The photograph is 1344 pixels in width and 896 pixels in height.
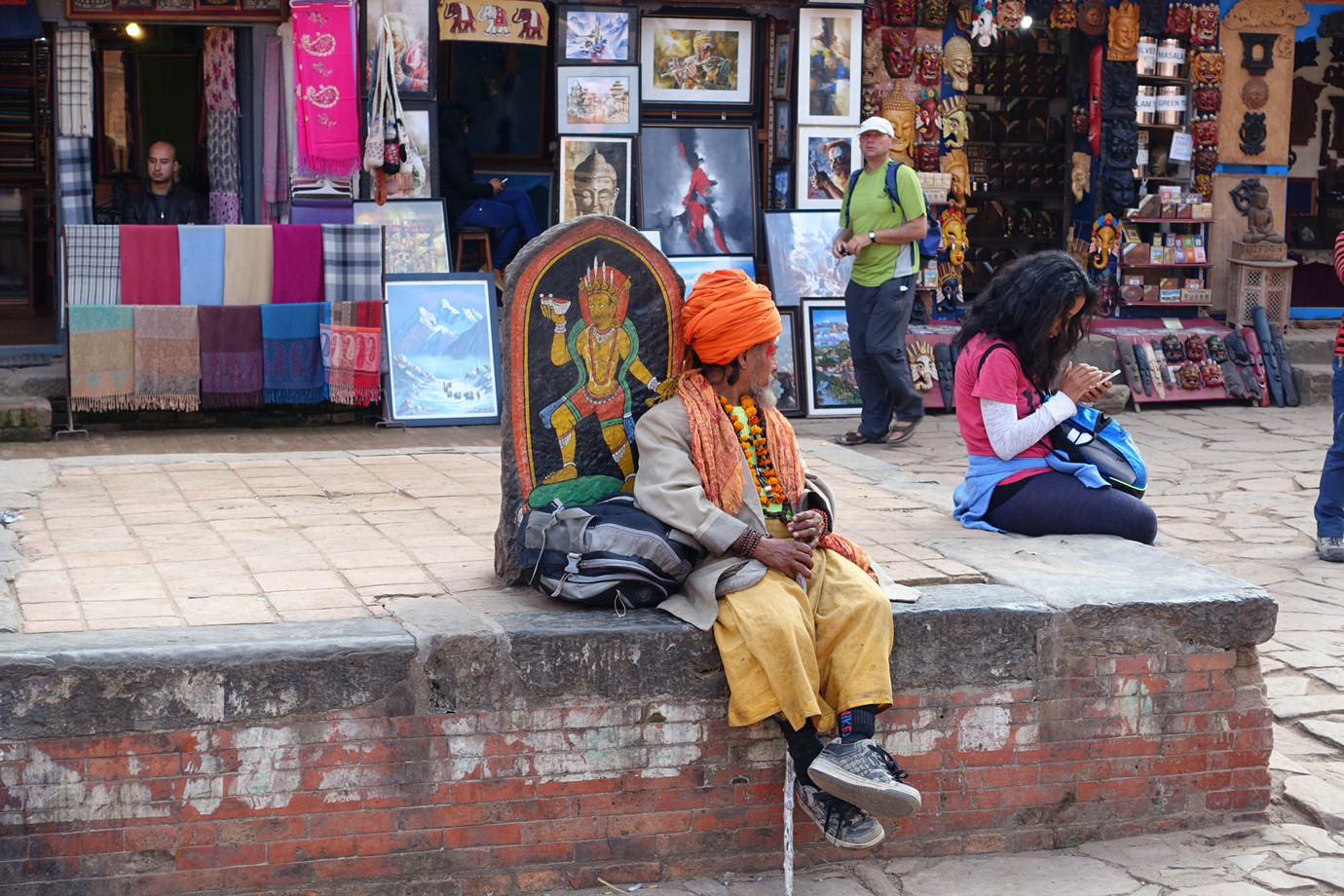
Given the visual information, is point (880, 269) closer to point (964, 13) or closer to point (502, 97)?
point (964, 13)

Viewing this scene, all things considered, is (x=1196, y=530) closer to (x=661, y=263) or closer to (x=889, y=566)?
(x=889, y=566)

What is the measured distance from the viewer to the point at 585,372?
4.26 m

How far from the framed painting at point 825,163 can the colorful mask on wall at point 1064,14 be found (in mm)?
2148

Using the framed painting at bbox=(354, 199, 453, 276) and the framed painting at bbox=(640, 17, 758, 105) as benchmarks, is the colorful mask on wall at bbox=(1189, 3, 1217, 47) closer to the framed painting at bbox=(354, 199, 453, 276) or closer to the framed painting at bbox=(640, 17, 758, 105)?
the framed painting at bbox=(640, 17, 758, 105)

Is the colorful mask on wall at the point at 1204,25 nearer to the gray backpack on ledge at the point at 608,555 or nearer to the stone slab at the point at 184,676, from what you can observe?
the gray backpack on ledge at the point at 608,555

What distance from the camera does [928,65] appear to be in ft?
35.2

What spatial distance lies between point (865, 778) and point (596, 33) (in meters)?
7.19

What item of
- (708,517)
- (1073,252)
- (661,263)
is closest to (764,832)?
(708,517)

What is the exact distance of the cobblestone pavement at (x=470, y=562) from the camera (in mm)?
3930

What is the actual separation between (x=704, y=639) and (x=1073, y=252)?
8904 millimetres

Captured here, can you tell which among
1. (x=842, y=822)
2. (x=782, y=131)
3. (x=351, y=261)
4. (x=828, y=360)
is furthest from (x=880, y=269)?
(x=842, y=822)

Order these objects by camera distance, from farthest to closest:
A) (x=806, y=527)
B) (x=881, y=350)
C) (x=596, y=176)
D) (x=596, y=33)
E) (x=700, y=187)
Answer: (x=700, y=187), (x=596, y=176), (x=596, y=33), (x=881, y=350), (x=806, y=527)

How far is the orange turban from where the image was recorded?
4020mm

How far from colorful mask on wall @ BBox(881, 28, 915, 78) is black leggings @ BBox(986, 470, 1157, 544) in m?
6.34
